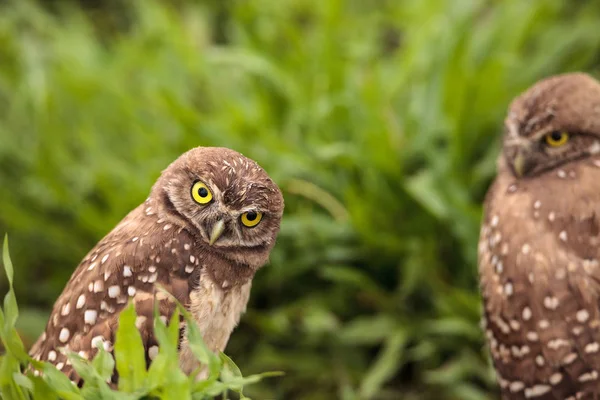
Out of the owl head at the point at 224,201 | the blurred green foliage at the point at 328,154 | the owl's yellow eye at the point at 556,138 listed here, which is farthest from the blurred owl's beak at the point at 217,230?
the blurred green foliage at the point at 328,154

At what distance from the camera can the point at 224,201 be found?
2.25 m

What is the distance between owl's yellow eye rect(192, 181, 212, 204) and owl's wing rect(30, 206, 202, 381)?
0.39 feet

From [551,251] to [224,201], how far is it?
3.75ft

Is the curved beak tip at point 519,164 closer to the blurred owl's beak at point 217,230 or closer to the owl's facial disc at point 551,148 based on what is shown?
the owl's facial disc at point 551,148

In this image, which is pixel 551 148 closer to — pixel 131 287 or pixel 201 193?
pixel 201 193

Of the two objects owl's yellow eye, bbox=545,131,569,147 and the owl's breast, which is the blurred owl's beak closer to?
the owl's breast

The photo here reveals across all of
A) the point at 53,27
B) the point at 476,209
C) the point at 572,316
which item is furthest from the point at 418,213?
the point at 53,27

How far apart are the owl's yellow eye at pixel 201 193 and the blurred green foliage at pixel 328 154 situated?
177cm

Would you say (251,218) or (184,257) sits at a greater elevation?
(251,218)

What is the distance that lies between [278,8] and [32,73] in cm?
170

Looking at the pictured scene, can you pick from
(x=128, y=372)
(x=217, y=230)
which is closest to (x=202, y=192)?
(x=217, y=230)

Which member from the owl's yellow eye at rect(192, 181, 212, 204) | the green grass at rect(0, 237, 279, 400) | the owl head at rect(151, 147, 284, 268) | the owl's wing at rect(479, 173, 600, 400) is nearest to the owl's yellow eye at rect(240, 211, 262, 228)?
the owl head at rect(151, 147, 284, 268)

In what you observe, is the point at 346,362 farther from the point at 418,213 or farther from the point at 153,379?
the point at 153,379

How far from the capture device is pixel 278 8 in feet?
18.6
